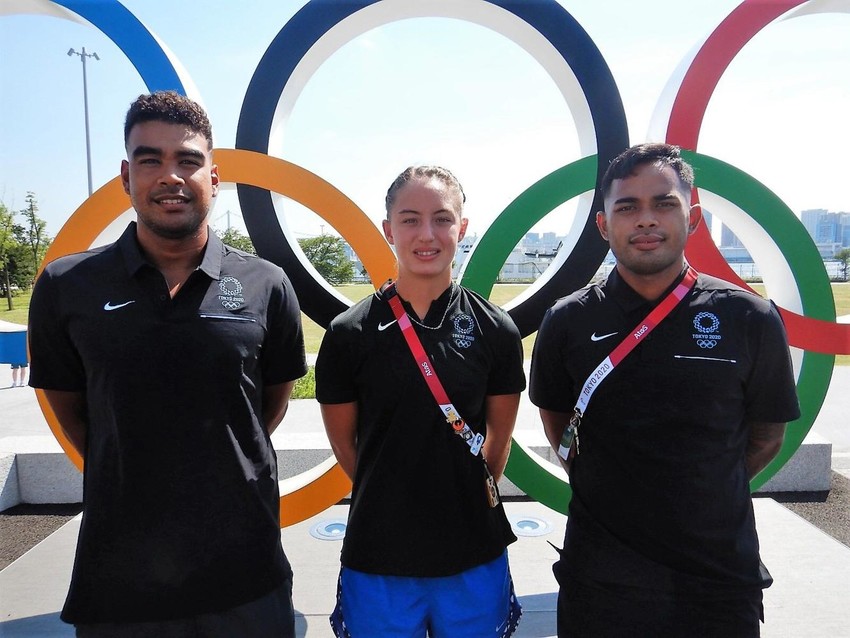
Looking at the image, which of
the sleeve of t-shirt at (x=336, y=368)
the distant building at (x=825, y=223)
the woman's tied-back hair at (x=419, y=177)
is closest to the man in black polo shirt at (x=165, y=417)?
the sleeve of t-shirt at (x=336, y=368)

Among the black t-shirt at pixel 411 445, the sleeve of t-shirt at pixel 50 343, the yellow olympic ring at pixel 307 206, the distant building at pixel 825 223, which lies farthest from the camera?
the distant building at pixel 825 223

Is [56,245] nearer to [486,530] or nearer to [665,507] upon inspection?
[486,530]

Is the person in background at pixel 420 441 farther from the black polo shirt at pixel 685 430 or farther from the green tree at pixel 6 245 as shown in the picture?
the green tree at pixel 6 245

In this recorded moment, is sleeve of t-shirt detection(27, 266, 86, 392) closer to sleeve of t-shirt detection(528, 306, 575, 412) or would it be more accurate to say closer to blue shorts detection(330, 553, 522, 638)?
blue shorts detection(330, 553, 522, 638)

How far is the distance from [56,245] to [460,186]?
3.10m

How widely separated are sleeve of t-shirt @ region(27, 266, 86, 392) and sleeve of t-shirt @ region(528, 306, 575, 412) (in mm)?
1861

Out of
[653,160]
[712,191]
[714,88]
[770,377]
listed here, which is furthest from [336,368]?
[714,88]

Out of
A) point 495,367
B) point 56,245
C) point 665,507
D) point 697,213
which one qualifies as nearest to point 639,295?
point 697,213

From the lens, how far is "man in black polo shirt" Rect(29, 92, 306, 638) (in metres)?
2.09

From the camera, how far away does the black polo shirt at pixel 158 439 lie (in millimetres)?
2080

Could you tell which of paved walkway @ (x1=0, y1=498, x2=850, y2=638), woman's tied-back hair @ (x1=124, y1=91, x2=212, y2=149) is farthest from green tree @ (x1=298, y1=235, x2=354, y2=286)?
woman's tied-back hair @ (x1=124, y1=91, x2=212, y2=149)

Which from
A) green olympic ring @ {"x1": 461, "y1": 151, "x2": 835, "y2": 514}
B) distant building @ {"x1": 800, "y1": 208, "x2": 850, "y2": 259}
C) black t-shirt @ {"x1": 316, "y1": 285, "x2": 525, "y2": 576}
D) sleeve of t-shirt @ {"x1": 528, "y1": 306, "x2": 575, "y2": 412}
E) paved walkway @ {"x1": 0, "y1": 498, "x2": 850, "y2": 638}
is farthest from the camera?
Result: distant building @ {"x1": 800, "y1": 208, "x2": 850, "y2": 259}

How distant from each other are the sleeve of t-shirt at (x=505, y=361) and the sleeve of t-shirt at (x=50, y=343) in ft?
5.40

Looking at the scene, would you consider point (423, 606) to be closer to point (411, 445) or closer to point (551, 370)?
point (411, 445)
